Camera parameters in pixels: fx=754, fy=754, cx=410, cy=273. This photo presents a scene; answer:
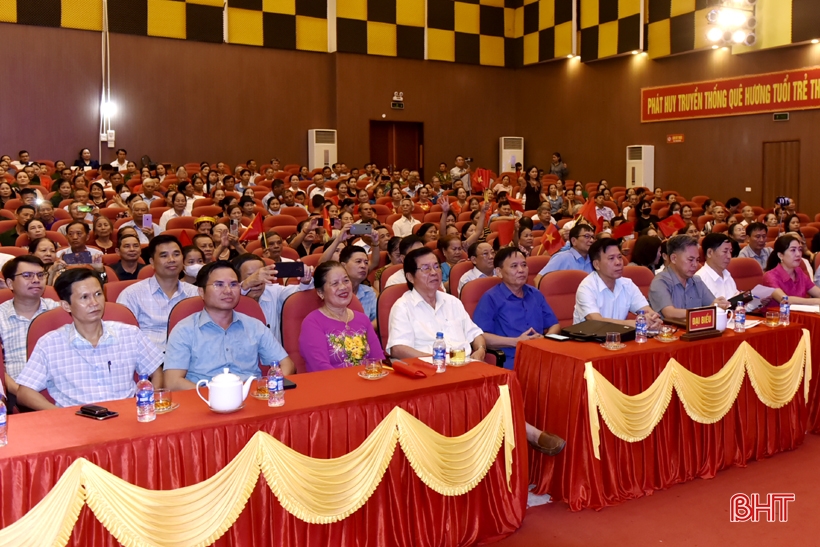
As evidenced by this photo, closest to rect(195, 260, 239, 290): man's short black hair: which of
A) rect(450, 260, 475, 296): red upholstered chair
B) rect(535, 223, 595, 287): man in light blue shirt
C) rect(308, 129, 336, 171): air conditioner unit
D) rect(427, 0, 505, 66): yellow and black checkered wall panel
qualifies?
rect(450, 260, 475, 296): red upholstered chair

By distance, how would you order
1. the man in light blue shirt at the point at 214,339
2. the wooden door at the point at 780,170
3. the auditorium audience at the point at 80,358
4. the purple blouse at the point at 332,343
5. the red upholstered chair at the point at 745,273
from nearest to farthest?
the auditorium audience at the point at 80,358 < the man in light blue shirt at the point at 214,339 < the purple blouse at the point at 332,343 < the red upholstered chair at the point at 745,273 < the wooden door at the point at 780,170

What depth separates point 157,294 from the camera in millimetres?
4000

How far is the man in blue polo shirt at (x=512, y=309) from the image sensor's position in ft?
12.8

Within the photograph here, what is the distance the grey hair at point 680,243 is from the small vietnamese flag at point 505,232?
2.10 meters

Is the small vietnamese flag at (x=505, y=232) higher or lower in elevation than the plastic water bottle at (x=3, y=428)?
higher

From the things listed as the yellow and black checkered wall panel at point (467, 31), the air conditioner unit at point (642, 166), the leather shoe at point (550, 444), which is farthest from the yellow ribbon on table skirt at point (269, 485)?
the yellow and black checkered wall panel at point (467, 31)

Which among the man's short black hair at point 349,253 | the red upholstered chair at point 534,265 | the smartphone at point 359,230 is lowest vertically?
the red upholstered chair at point 534,265

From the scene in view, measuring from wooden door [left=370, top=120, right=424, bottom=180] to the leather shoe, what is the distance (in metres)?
12.5

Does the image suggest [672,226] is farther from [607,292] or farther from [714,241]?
[607,292]

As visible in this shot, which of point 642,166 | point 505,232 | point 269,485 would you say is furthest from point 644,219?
point 269,485

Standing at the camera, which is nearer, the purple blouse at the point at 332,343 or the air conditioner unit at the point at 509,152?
the purple blouse at the point at 332,343

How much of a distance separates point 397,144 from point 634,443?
506 inches

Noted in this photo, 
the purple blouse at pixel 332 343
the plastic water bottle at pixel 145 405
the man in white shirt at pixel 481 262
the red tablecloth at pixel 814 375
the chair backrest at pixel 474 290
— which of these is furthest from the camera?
the man in white shirt at pixel 481 262

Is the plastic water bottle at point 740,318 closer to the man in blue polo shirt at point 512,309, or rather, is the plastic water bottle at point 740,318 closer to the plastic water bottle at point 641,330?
the plastic water bottle at point 641,330
